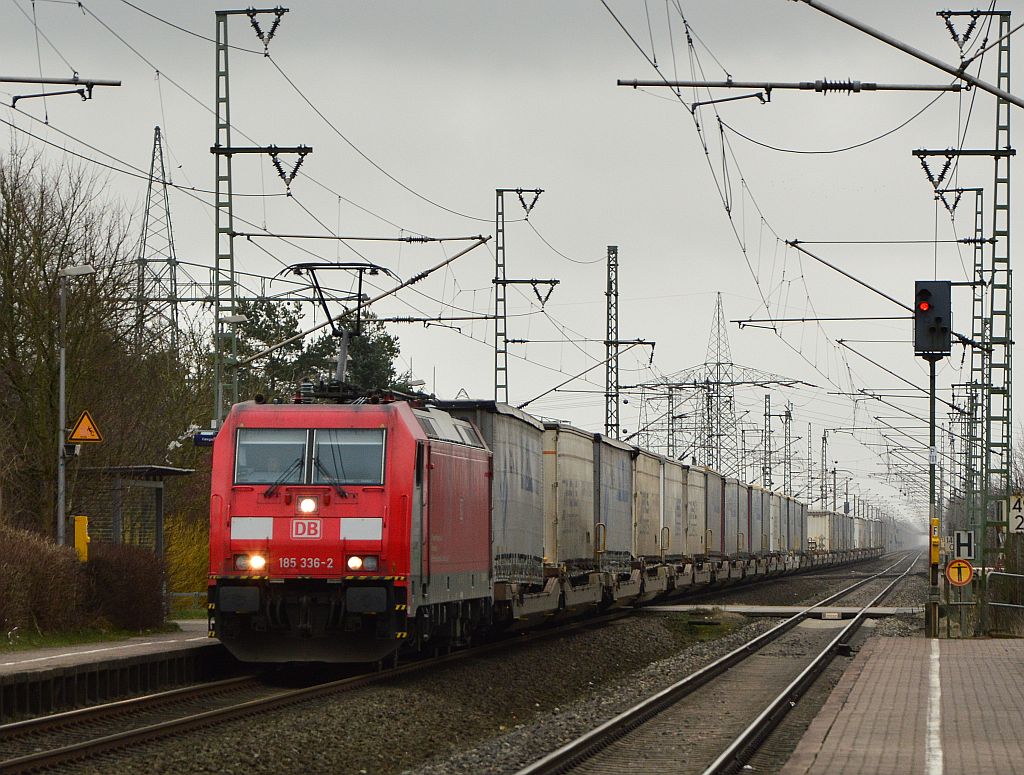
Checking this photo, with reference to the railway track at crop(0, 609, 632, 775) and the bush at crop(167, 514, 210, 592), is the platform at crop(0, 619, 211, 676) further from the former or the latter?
the bush at crop(167, 514, 210, 592)

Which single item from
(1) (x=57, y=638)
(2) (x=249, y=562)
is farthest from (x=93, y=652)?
(1) (x=57, y=638)

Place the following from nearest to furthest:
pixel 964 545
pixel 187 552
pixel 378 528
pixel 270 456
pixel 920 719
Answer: pixel 920 719
pixel 378 528
pixel 270 456
pixel 964 545
pixel 187 552

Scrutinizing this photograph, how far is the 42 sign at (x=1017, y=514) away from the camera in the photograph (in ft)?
90.6

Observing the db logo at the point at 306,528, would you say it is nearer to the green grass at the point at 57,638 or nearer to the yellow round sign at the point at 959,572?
the green grass at the point at 57,638

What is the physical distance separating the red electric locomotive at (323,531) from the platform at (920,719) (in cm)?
522

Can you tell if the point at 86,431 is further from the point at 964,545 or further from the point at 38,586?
the point at 964,545

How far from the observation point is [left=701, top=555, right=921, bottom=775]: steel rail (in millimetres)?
13438

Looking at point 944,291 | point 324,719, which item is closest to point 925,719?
point 324,719

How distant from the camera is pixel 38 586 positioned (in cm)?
2188

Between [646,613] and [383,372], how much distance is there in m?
38.4

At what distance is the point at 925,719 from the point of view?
15203 millimetres

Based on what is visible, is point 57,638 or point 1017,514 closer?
point 57,638

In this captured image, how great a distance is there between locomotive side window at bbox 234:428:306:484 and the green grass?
406 cm

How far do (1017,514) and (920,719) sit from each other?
13.5m
